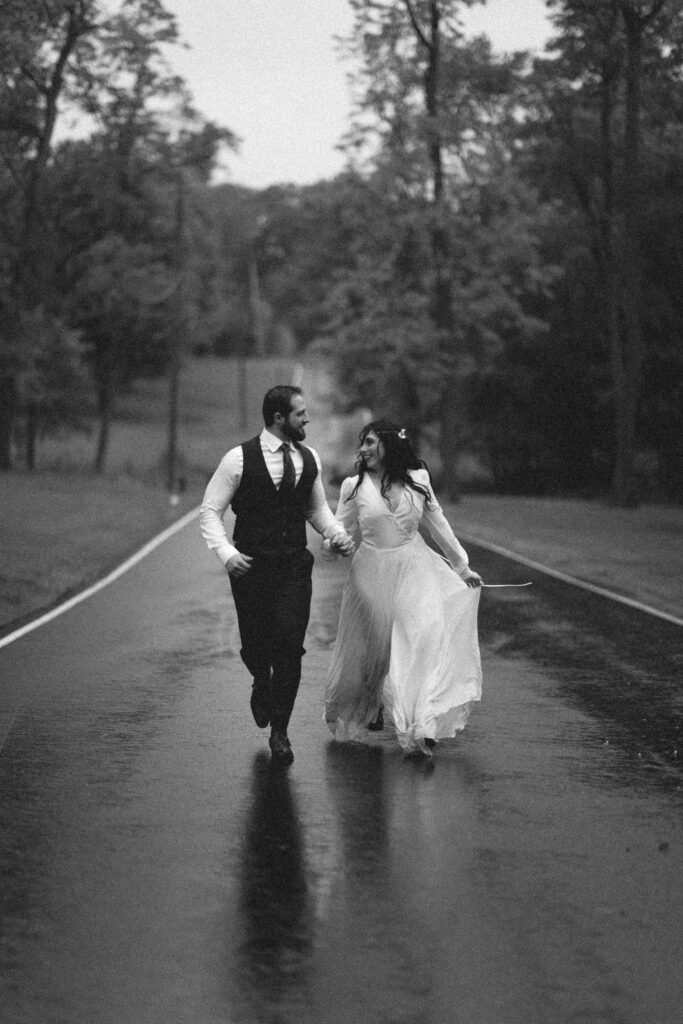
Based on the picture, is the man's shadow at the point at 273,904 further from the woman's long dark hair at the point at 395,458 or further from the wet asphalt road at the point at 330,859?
the woman's long dark hair at the point at 395,458

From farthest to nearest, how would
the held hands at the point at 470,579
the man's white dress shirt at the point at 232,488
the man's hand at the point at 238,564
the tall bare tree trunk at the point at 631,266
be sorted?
the tall bare tree trunk at the point at 631,266 → the held hands at the point at 470,579 → the man's white dress shirt at the point at 232,488 → the man's hand at the point at 238,564

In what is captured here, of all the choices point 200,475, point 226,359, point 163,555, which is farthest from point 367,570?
point 226,359

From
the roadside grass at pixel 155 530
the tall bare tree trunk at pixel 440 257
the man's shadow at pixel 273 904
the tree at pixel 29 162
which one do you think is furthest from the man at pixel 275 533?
the tree at pixel 29 162

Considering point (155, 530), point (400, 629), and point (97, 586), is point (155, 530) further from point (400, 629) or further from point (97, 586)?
point (400, 629)

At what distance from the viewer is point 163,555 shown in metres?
24.7

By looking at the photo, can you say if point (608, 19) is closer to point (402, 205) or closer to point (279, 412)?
point (402, 205)

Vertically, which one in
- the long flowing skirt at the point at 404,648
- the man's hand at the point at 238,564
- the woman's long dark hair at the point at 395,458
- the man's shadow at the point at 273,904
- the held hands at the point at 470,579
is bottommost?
the man's shadow at the point at 273,904

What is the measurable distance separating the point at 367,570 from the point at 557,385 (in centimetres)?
4585

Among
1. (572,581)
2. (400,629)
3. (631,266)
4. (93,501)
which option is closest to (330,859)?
(400,629)

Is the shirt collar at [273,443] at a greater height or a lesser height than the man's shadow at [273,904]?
greater

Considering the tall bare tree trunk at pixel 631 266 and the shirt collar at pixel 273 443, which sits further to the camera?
the tall bare tree trunk at pixel 631 266

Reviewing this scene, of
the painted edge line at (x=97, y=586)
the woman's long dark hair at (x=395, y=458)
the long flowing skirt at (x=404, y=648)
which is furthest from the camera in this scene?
the painted edge line at (x=97, y=586)

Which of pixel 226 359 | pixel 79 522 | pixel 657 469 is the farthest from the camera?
pixel 226 359

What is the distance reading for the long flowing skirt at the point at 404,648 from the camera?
912cm
